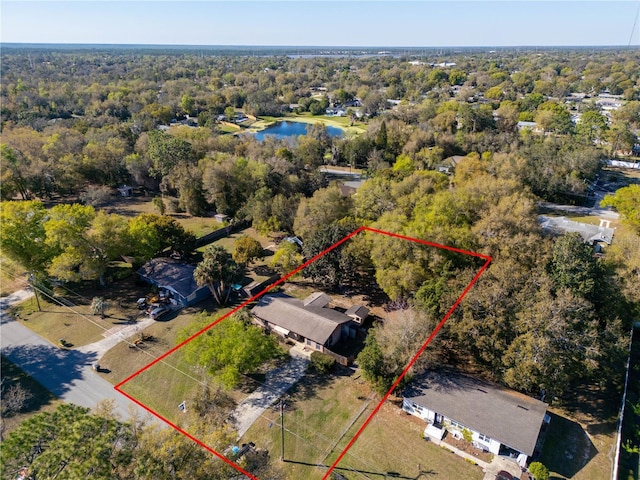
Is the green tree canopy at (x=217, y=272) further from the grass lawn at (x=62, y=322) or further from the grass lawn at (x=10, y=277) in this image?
the grass lawn at (x=10, y=277)

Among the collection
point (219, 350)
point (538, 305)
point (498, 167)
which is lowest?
point (219, 350)

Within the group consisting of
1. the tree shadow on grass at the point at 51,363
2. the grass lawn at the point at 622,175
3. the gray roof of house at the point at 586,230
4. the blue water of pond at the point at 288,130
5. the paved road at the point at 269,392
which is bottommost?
the paved road at the point at 269,392

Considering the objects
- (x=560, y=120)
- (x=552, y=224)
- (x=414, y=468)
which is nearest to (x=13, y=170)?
(x=414, y=468)

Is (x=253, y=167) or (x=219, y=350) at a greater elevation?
(x=253, y=167)

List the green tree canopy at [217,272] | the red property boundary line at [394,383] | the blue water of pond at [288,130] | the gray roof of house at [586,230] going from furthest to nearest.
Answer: the blue water of pond at [288,130]
the gray roof of house at [586,230]
the green tree canopy at [217,272]
the red property boundary line at [394,383]

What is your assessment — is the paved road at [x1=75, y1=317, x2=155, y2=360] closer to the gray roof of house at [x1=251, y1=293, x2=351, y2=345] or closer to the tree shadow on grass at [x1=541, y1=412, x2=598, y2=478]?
the gray roof of house at [x1=251, y1=293, x2=351, y2=345]

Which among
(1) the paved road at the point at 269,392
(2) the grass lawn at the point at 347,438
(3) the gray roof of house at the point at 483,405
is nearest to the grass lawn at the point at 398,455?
(2) the grass lawn at the point at 347,438

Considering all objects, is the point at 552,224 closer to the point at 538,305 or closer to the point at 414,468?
the point at 538,305
